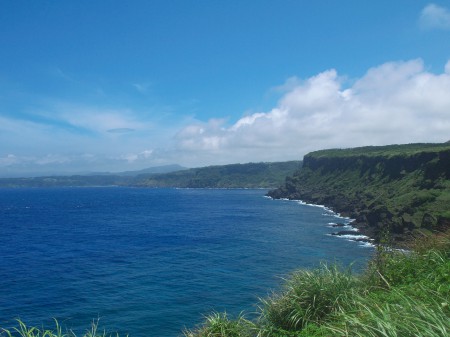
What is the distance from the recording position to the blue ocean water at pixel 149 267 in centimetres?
3108

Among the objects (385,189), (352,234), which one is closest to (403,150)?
(385,189)

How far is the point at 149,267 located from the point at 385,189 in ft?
235

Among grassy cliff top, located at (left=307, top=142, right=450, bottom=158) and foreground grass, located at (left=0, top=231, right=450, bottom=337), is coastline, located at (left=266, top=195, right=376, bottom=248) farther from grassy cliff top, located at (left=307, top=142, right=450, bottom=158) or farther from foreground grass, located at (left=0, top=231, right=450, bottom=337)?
foreground grass, located at (left=0, top=231, right=450, bottom=337)

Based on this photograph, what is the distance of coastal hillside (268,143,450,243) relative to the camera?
181 ft

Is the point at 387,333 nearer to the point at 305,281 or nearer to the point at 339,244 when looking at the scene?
the point at 305,281

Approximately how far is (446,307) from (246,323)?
892 cm

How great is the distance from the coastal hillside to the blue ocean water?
8130 millimetres

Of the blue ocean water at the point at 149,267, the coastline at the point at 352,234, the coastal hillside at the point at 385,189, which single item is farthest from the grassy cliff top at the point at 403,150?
the blue ocean water at the point at 149,267

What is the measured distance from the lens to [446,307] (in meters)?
7.95

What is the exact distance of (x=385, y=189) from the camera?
3819 inches

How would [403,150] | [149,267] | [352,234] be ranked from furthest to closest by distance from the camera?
[403,150]
[352,234]
[149,267]

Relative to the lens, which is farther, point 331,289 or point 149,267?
point 149,267

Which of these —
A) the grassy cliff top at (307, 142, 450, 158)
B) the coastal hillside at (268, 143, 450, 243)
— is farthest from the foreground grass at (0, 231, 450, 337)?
the grassy cliff top at (307, 142, 450, 158)

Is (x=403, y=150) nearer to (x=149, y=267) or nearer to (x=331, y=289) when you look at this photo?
(x=149, y=267)
